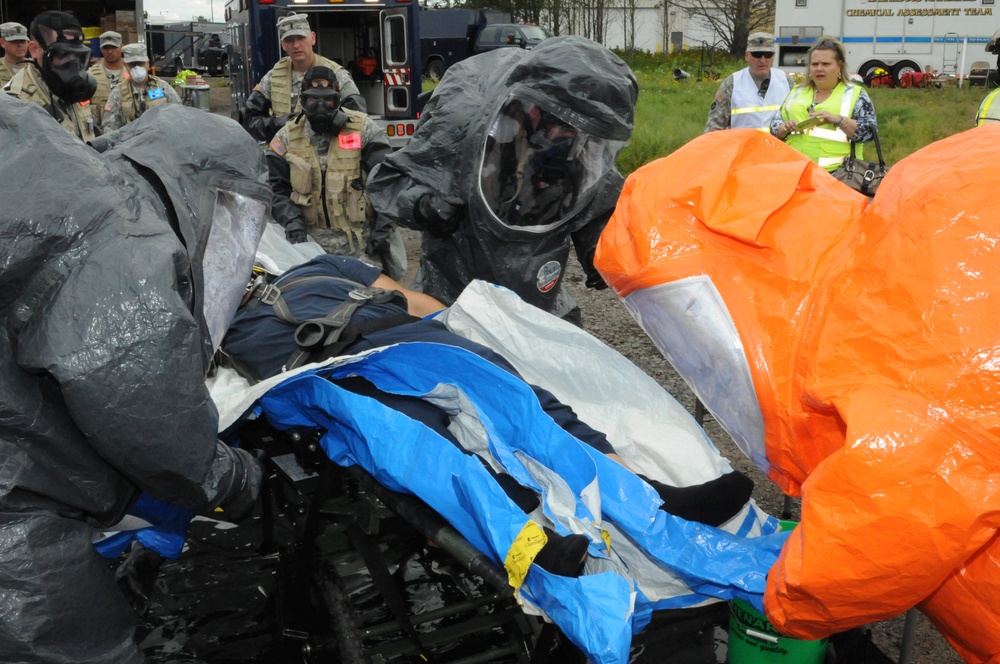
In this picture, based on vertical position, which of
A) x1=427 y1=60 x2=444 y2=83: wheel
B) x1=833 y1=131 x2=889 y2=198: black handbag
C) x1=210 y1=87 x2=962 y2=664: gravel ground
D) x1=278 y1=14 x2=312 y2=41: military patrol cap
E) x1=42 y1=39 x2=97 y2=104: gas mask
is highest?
x1=427 y1=60 x2=444 y2=83: wheel

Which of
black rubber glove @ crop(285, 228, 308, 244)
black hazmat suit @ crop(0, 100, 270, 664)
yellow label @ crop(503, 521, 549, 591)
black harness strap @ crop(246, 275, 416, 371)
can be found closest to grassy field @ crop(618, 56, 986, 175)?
black rubber glove @ crop(285, 228, 308, 244)

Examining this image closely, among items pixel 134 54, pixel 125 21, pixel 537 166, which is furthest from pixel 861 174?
pixel 125 21

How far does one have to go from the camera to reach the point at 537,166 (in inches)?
124

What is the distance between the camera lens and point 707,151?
2.15 metres

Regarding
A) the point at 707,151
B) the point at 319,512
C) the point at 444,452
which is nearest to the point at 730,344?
the point at 707,151

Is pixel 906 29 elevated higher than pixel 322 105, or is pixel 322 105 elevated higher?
pixel 906 29

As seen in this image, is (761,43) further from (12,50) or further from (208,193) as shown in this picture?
(12,50)

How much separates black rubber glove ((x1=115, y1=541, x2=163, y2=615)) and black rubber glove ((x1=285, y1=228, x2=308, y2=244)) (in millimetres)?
2019

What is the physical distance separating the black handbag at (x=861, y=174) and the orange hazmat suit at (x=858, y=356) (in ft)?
9.27

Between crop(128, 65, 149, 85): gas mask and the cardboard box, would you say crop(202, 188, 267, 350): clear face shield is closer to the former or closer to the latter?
crop(128, 65, 149, 85): gas mask

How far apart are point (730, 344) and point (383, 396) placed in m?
0.94

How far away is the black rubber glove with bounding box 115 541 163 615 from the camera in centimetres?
249

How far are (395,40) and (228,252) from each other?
780cm

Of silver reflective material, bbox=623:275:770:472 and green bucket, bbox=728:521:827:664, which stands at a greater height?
silver reflective material, bbox=623:275:770:472
